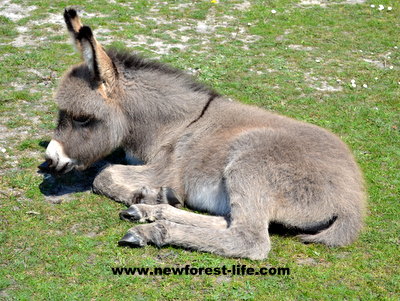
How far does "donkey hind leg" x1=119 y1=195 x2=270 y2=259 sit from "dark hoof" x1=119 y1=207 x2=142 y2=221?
1.20ft

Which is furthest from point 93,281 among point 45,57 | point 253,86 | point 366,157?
point 45,57

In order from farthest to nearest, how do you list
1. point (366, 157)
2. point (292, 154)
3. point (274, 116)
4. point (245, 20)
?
point (245, 20), point (366, 157), point (274, 116), point (292, 154)

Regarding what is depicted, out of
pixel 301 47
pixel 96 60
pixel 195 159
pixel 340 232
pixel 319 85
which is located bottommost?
pixel 340 232

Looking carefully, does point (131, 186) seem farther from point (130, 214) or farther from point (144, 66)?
point (144, 66)

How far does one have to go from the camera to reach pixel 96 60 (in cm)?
648

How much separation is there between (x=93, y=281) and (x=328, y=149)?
3.08 meters

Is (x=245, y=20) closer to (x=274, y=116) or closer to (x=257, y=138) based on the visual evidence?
(x=274, y=116)

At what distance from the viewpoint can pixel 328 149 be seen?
21.0 ft

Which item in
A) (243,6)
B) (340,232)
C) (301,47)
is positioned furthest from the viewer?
(243,6)

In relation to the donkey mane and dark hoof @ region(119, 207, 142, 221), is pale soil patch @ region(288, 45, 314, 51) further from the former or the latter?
dark hoof @ region(119, 207, 142, 221)

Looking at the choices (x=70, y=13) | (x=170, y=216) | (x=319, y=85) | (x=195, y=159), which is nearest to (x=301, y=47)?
(x=319, y=85)

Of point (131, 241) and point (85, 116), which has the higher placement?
point (85, 116)

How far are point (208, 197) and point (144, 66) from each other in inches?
80.0

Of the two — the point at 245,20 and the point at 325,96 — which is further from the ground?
the point at 245,20
